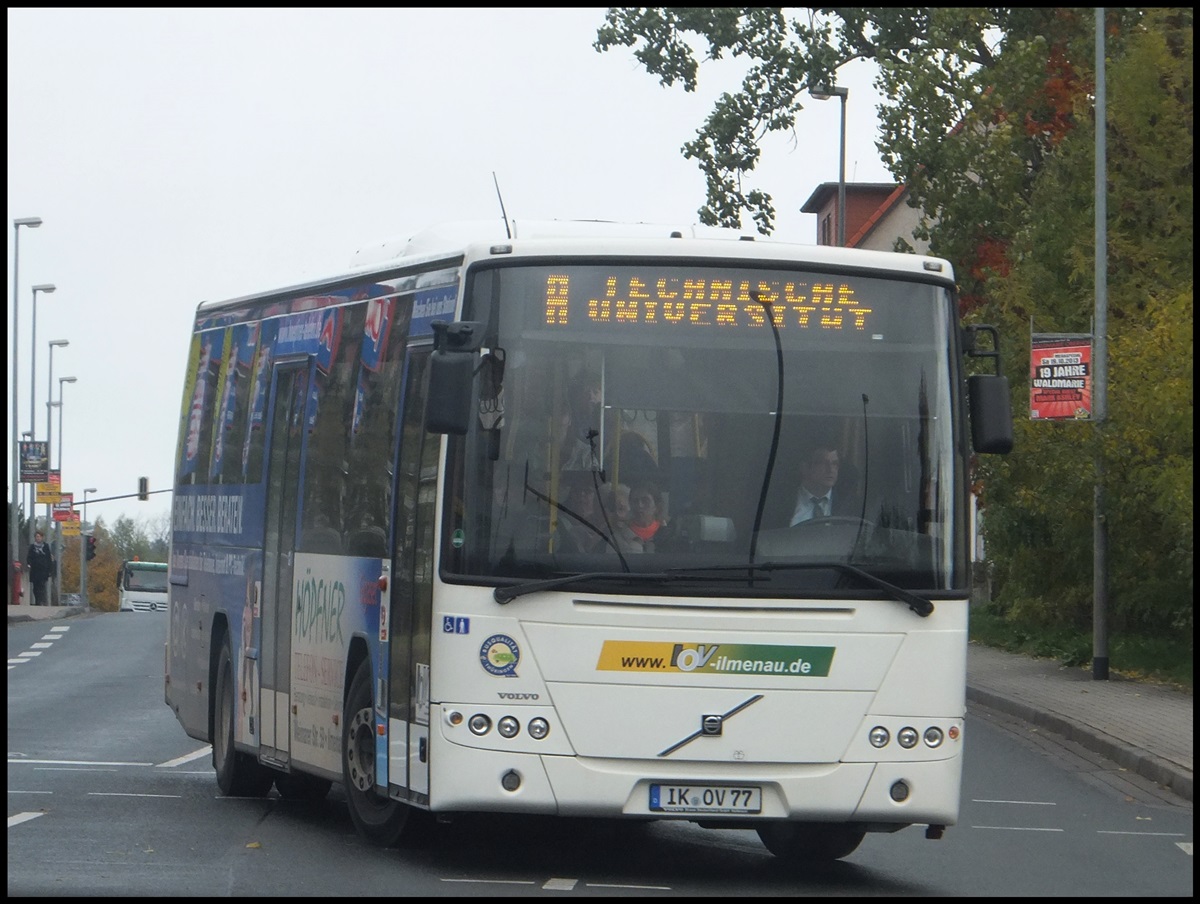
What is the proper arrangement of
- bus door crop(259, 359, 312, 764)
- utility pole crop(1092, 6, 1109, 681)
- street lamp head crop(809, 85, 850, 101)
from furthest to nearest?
street lamp head crop(809, 85, 850, 101), utility pole crop(1092, 6, 1109, 681), bus door crop(259, 359, 312, 764)

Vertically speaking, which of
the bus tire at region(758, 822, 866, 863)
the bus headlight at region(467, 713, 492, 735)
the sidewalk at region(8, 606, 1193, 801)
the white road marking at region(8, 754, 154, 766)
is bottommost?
the white road marking at region(8, 754, 154, 766)

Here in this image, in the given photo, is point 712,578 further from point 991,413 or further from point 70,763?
point 70,763

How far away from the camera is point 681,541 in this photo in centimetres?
1009

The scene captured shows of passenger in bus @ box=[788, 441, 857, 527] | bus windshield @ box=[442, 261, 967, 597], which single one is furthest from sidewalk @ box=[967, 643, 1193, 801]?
passenger in bus @ box=[788, 441, 857, 527]

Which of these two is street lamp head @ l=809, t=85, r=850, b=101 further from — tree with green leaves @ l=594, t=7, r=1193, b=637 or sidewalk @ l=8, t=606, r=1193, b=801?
sidewalk @ l=8, t=606, r=1193, b=801

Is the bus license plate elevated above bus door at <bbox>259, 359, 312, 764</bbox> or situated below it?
below

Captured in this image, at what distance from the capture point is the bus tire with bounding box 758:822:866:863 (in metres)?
11.3

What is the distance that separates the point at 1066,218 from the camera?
94.8 ft

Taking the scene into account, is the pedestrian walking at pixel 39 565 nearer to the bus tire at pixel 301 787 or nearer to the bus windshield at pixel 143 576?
the bus windshield at pixel 143 576

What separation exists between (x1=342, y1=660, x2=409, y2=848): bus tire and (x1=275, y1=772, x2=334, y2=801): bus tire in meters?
2.35

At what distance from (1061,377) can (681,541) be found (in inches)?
584

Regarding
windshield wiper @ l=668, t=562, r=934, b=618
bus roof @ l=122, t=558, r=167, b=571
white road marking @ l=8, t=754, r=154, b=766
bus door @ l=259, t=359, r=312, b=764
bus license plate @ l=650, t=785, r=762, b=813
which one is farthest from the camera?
bus roof @ l=122, t=558, r=167, b=571

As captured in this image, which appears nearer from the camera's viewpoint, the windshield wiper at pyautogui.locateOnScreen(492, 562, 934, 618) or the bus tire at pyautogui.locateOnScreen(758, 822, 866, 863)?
the windshield wiper at pyautogui.locateOnScreen(492, 562, 934, 618)

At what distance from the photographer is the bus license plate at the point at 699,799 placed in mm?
9961
